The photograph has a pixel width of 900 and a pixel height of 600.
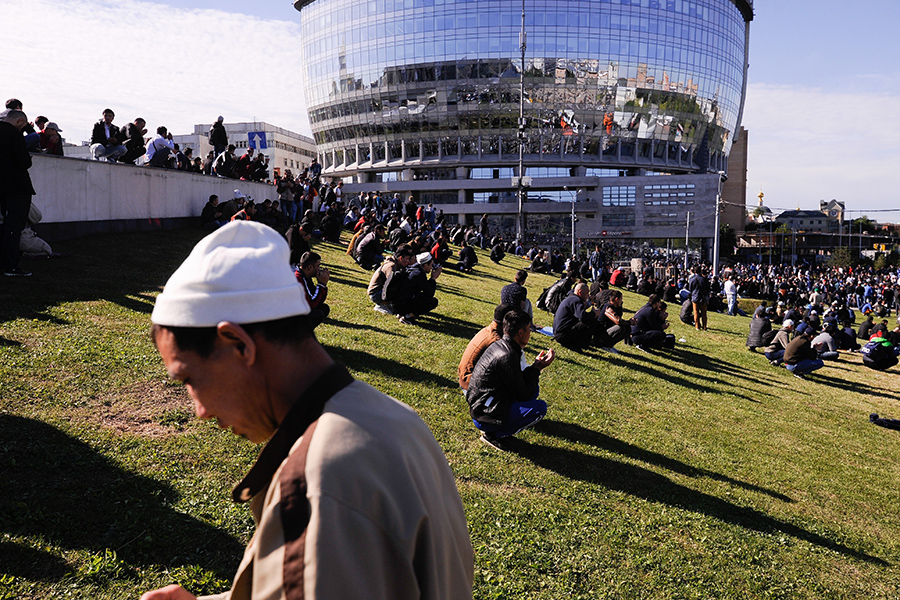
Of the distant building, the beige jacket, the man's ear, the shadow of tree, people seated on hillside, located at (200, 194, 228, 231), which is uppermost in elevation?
the distant building

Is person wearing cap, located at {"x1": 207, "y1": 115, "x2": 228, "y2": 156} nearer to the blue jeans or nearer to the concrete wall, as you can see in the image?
the concrete wall

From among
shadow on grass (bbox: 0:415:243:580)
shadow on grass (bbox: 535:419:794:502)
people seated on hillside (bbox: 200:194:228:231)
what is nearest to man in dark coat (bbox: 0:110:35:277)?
shadow on grass (bbox: 0:415:243:580)

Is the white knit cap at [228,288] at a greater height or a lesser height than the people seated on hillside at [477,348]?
greater

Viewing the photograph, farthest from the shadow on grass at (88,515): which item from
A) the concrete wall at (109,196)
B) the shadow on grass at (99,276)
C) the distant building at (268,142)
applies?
the distant building at (268,142)

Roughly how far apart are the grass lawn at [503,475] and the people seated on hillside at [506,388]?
32 cm

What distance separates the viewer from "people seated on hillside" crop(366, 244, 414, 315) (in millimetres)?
12195

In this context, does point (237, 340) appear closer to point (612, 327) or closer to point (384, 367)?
point (384, 367)

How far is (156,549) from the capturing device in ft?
13.3

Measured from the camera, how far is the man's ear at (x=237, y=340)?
1345 mm

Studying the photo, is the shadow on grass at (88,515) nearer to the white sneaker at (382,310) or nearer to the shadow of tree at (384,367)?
the shadow of tree at (384,367)

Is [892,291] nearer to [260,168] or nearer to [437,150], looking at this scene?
[260,168]

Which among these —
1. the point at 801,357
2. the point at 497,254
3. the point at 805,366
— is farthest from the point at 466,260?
the point at 805,366

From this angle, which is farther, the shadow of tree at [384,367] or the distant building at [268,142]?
the distant building at [268,142]

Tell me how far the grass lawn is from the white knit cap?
10.1 feet
